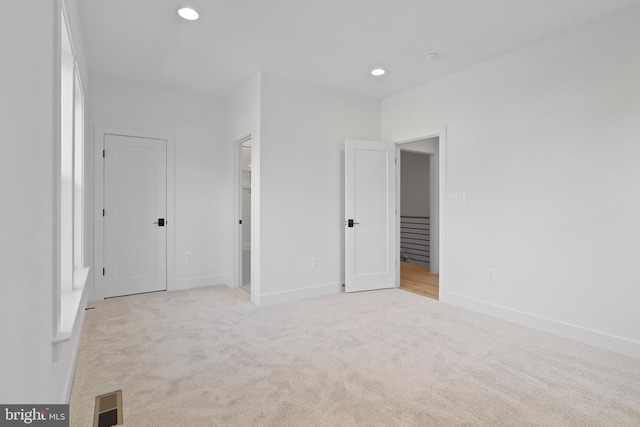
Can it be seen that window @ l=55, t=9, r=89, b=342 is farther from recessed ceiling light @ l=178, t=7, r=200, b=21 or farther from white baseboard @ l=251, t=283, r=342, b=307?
white baseboard @ l=251, t=283, r=342, b=307

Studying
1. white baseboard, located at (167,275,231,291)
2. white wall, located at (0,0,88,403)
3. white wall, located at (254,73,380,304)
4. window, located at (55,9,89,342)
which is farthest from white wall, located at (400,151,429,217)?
white wall, located at (0,0,88,403)

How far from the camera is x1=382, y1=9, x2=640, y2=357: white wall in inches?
104

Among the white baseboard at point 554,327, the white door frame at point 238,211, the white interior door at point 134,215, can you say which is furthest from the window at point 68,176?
the white baseboard at point 554,327

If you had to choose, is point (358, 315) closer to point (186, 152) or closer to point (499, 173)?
point (499, 173)

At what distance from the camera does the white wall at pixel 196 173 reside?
4430 millimetres

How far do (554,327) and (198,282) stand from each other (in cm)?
420

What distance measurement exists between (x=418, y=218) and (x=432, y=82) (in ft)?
11.5

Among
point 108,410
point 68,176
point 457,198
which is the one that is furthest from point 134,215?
point 457,198

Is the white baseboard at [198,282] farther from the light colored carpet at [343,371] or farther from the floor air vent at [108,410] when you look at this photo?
the floor air vent at [108,410]

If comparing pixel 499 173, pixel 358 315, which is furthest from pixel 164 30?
pixel 499 173

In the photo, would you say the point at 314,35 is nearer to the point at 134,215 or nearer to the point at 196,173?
the point at 196,173

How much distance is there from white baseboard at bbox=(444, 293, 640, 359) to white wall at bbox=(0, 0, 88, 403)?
11.8 ft

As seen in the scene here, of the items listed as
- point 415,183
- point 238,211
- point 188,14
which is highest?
point 188,14

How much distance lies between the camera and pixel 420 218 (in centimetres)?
707
